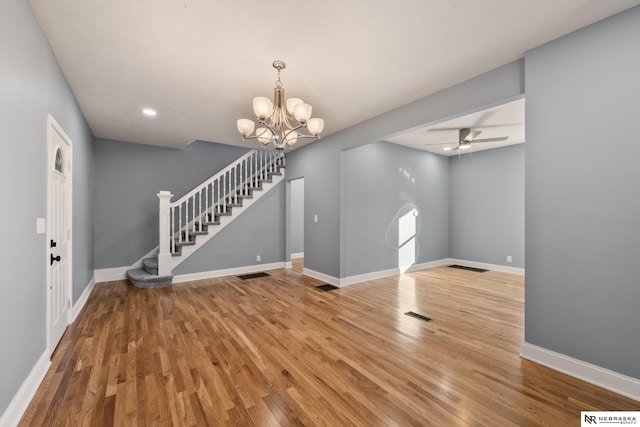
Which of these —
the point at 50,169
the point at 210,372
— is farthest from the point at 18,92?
the point at 210,372

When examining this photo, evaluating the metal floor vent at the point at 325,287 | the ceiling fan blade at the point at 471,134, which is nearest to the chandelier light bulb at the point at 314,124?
the metal floor vent at the point at 325,287

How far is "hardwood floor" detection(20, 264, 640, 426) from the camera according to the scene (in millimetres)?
1718

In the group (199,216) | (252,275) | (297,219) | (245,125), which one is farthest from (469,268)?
(199,216)

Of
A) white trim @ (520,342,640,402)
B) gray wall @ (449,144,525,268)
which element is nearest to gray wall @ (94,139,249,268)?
white trim @ (520,342,640,402)

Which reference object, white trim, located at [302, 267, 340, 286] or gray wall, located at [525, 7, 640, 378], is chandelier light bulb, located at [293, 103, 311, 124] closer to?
gray wall, located at [525, 7, 640, 378]

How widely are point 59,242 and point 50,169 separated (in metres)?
0.91

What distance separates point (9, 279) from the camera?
1.62m

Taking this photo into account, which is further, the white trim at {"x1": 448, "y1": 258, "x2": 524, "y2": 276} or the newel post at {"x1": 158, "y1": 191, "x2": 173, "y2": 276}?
the white trim at {"x1": 448, "y1": 258, "x2": 524, "y2": 276}

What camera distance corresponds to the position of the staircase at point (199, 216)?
16.1 ft

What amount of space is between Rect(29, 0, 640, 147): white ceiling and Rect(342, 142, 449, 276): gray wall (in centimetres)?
182

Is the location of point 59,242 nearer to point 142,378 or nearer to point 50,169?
point 50,169

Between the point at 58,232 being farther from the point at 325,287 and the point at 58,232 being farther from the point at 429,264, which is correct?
the point at 429,264

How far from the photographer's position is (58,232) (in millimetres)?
2793

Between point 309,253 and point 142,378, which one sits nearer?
point 142,378
